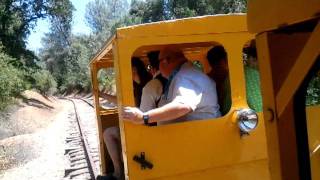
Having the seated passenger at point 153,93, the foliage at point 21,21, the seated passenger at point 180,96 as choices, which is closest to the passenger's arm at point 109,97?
the seated passenger at point 153,93

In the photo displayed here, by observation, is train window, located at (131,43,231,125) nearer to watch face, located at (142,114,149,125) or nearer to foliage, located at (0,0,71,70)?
watch face, located at (142,114,149,125)

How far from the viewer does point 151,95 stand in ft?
12.1

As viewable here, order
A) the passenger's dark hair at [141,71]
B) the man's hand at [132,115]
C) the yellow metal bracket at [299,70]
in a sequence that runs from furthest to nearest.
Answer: the passenger's dark hair at [141,71] < the man's hand at [132,115] < the yellow metal bracket at [299,70]

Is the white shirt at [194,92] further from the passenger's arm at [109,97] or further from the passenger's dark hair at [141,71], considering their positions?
the passenger's arm at [109,97]

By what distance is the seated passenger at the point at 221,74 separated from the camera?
3.64m

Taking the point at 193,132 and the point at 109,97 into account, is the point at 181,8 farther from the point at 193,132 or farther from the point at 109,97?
the point at 193,132

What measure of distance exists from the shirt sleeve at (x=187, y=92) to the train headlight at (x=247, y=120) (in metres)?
0.31

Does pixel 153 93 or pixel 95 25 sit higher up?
pixel 95 25

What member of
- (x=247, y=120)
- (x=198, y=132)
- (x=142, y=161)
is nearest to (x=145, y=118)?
(x=142, y=161)

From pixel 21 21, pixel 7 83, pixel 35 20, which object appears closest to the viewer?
pixel 7 83

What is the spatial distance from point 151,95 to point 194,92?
42 cm

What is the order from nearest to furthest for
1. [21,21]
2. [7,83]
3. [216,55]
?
1. [216,55]
2. [7,83]
3. [21,21]

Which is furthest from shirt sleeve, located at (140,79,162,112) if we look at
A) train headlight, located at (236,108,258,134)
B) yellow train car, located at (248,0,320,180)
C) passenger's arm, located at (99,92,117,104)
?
yellow train car, located at (248,0,320,180)

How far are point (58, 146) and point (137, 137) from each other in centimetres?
1293
